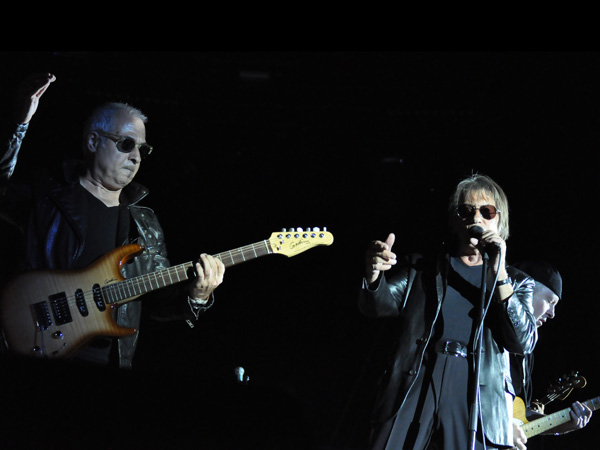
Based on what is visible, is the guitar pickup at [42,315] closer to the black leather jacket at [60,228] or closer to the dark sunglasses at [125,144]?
the black leather jacket at [60,228]

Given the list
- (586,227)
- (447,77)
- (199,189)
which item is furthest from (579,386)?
(199,189)

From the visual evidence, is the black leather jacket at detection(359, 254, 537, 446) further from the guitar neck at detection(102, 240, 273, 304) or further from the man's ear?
the man's ear

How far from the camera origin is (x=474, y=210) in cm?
306

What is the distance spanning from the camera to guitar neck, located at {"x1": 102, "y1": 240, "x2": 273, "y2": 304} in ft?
10.3

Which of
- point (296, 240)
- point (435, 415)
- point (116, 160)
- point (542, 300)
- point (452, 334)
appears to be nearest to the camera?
point (435, 415)

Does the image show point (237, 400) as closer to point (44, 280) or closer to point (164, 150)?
point (44, 280)

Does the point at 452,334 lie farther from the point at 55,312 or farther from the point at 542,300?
the point at 55,312

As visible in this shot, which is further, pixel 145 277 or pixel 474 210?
pixel 145 277

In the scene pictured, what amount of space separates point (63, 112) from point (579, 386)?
3.48 meters

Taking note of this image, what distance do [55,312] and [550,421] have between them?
3.04m

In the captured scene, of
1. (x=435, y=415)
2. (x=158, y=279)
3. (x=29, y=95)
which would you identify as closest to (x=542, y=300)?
(x=435, y=415)

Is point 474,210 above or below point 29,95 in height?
below

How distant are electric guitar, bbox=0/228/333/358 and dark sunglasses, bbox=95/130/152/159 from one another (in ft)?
1.75

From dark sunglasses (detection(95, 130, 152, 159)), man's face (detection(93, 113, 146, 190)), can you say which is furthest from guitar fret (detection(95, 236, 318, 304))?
dark sunglasses (detection(95, 130, 152, 159))
